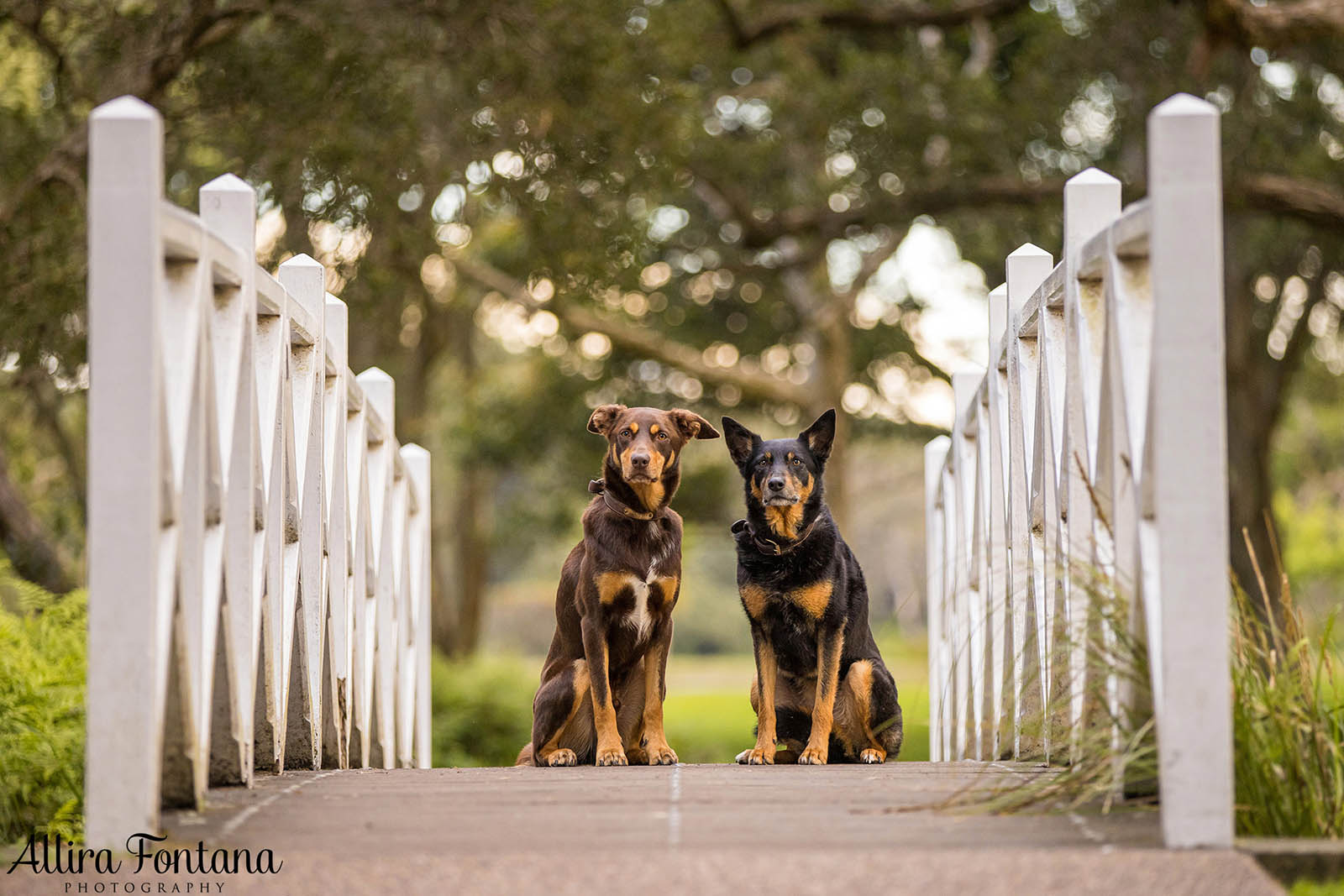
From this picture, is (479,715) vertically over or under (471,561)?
under

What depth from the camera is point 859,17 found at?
13984mm

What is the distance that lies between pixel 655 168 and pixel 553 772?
773 centimetres

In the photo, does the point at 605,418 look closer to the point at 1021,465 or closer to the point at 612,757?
the point at 612,757

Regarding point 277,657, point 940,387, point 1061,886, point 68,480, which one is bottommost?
point 1061,886

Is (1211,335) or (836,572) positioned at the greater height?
(1211,335)

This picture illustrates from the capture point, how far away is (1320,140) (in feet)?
47.6

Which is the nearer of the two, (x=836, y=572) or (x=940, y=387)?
(x=836, y=572)

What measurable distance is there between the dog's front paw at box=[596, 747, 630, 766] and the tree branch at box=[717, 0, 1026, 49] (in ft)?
32.6

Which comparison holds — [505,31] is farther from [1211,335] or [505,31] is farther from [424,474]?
[1211,335]

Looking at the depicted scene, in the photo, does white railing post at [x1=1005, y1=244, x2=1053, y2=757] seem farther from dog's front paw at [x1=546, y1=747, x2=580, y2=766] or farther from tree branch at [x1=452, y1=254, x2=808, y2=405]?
tree branch at [x1=452, y1=254, x2=808, y2=405]

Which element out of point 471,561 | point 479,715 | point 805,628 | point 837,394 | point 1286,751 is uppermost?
point 837,394

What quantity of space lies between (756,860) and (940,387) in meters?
16.3

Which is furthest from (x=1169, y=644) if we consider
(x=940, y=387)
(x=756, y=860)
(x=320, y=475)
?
(x=940, y=387)

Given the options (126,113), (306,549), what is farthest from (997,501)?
(126,113)
